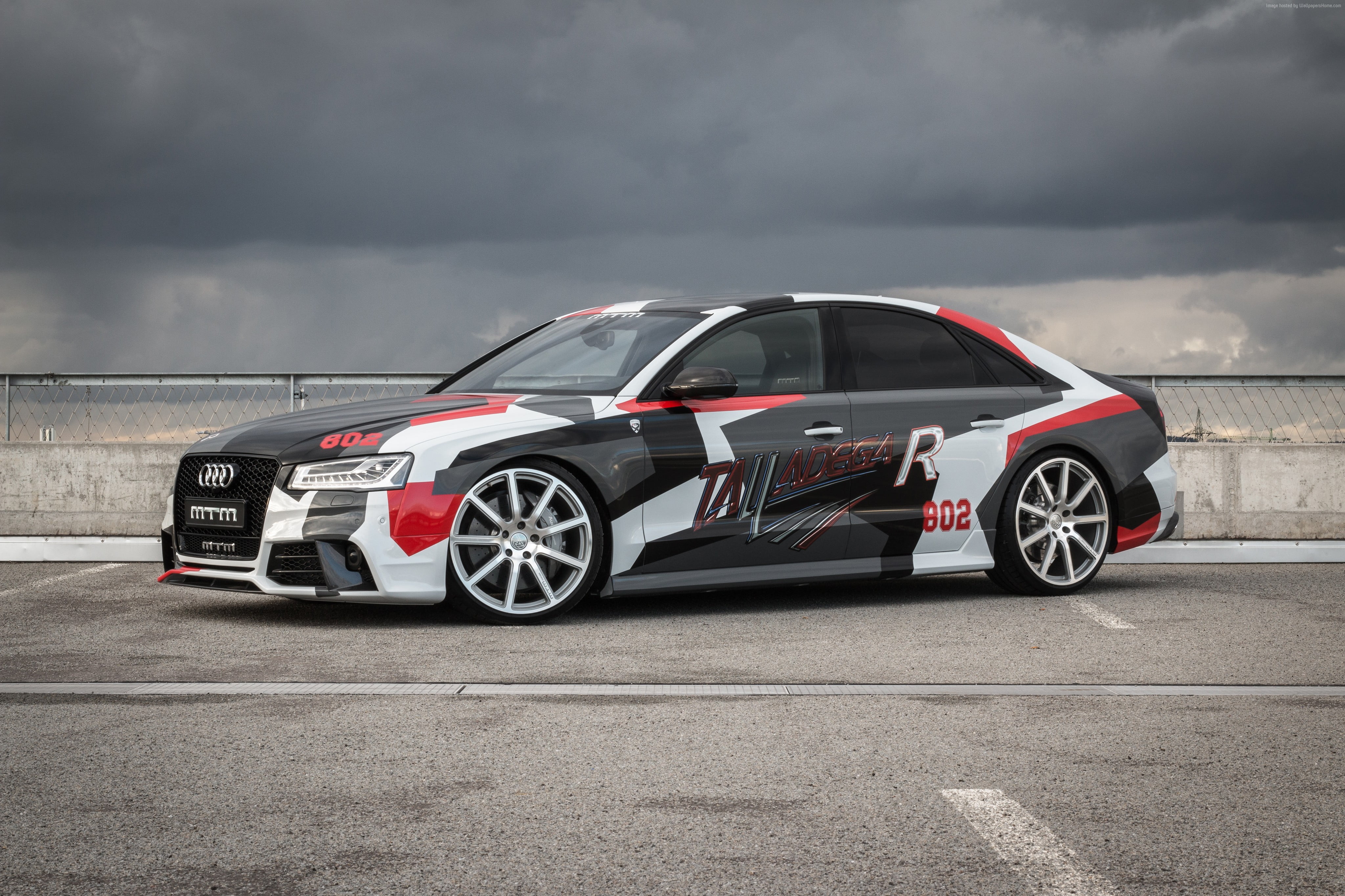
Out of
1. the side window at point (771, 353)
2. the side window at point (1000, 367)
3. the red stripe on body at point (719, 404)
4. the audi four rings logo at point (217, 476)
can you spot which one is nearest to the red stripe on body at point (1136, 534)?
the side window at point (1000, 367)

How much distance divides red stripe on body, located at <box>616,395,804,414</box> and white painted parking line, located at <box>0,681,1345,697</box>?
196 cm

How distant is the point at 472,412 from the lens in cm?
678

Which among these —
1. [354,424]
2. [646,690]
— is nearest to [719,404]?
[354,424]

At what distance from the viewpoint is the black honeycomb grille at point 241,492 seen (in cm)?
657

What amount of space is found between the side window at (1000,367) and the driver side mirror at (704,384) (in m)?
1.77

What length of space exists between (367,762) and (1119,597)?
525cm

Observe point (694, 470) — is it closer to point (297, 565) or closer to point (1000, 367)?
point (297, 565)

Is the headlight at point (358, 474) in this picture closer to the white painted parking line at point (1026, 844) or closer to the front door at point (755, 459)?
the front door at point (755, 459)

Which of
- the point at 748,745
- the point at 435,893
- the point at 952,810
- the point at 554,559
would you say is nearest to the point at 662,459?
the point at 554,559

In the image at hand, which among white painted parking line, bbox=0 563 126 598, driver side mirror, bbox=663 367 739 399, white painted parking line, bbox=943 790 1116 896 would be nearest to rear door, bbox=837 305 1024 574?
driver side mirror, bbox=663 367 739 399

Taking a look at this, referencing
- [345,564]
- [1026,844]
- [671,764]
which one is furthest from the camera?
[345,564]

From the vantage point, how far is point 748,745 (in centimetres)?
429

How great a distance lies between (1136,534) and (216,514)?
16.8ft

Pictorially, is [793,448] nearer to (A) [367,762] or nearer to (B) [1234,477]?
(A) [367,762]
